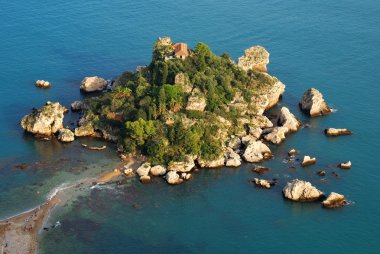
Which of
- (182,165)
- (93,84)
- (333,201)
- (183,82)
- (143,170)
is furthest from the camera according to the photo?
(93,84)

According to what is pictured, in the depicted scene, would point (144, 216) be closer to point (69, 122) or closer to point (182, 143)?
point (182, 143)

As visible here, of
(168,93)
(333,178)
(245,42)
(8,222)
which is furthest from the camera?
(245,42)

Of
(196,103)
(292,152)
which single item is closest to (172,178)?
(196,103)

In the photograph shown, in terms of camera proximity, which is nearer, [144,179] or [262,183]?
[262,183]

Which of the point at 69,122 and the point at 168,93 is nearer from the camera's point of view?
the point at 168,93

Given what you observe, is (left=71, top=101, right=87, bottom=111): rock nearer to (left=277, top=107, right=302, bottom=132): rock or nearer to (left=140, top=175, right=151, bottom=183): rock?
(left=140, top=175, right=151, bottom=183): rock

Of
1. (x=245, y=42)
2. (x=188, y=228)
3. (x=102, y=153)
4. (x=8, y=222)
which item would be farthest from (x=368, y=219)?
(x=245, y=42)

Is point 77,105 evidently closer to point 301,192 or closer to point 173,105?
point 173,105

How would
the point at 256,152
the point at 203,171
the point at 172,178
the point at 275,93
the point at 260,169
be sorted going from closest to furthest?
the point at 172,178
the point at 260,169
the point at 203,171
the point at 256,152
the point at 275,93
